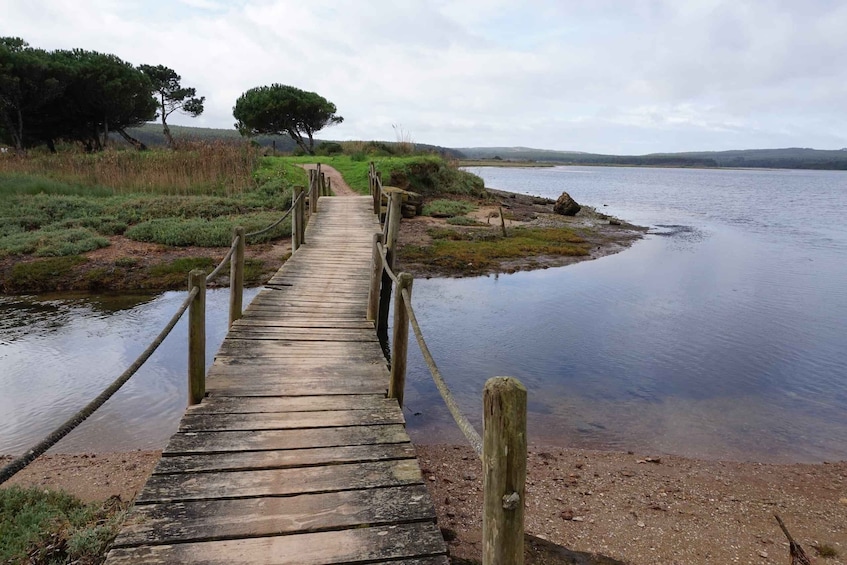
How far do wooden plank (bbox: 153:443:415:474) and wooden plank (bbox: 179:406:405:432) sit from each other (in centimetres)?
38

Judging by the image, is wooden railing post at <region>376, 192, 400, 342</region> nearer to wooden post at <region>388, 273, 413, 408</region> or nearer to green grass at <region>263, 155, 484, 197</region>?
wooden post at <region>388, 273, 413, 408</region>

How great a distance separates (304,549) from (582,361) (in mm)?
7534

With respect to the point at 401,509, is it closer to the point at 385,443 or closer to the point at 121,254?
the point at 385,443

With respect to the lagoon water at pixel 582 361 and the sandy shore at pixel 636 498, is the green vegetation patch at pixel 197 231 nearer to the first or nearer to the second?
the lagoon water at pixel 582 361

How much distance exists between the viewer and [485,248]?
18234mm

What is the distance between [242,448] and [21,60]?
34.1 m

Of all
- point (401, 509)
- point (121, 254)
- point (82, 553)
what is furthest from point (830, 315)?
point (121, 254)

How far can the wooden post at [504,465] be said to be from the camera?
2.13 m

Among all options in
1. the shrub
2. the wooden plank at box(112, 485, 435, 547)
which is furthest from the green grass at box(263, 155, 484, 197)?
the wooden plank at box(112, 485, 435, 547)

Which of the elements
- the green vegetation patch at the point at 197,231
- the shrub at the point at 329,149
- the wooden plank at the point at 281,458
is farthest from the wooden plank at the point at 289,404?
the shrub at the point at 329,149

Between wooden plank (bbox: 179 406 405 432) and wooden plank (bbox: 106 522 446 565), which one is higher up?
wooden plank (bbox: 179 406 405 432)

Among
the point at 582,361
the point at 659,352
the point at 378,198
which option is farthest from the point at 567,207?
the point at 582,361

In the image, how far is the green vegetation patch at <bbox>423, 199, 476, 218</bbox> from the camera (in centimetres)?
2327

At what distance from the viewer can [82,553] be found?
3.86 m
